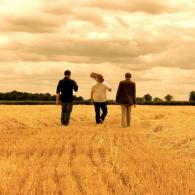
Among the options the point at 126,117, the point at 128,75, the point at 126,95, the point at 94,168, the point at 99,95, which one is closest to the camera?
the point at 94,168

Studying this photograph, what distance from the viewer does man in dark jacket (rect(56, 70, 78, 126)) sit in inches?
824

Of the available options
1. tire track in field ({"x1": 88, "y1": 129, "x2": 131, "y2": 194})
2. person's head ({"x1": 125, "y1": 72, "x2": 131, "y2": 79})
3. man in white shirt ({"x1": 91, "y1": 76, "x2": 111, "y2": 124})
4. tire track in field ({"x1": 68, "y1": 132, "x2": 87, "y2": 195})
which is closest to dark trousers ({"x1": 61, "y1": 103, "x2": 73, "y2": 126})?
man in white shirt ({"x1": 91, "y1": 76, "x2": 111, "y2": 124})

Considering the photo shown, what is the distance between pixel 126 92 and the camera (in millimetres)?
22156

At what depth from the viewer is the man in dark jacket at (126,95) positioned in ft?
71.7

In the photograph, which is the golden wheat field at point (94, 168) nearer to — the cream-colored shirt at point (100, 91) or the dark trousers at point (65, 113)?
the dark trousers at point (65, 113)

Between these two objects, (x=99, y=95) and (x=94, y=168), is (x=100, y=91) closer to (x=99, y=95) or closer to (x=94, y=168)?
(x=99, y=95)

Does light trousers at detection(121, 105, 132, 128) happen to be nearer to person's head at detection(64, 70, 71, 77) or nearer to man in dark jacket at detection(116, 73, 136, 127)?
man in dark jacket at detection(116, 73, 136, 127)

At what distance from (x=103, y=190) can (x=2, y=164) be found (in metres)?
2.61

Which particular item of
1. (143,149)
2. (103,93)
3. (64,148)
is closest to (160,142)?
(143,149)

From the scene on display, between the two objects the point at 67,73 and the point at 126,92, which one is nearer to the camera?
the point at 67,73

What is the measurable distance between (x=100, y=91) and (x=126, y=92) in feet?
3.66

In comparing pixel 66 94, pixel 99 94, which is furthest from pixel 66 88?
pixel 99 94

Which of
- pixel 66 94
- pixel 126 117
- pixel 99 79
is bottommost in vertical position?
pixel 126 117

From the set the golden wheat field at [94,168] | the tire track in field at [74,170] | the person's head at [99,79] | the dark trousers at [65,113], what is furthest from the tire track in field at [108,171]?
the person's head at [99,79]
